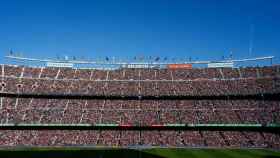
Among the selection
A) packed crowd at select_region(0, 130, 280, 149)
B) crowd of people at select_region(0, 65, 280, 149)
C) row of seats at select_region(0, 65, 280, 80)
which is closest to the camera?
packed crowd at select_region(0, 130, 280, 149)

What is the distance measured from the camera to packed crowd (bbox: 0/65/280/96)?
91.1 metres

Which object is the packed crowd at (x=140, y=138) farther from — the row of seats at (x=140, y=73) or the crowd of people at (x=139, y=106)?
the row of seats at (x=140, y=73)

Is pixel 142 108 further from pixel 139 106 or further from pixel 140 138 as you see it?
pixel 140 138

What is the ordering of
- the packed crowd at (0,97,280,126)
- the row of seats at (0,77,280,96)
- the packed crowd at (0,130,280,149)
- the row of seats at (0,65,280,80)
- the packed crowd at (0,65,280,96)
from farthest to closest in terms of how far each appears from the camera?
1. the row of seats at (0,65,280,80)
2. the packed crowd at (0,65,280,96)
3. the row of seats at (0,77,280,96)
4. the packed crowd at (0,97,280,126)
5. the packed crowd at (0,130,280,149)

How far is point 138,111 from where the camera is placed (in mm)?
86562

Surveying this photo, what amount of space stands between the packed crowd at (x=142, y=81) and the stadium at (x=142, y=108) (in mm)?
228

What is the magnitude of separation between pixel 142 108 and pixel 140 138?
1159 cm

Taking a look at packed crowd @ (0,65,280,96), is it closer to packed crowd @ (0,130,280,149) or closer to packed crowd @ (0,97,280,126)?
packed crowd @ (0,97,280,126)

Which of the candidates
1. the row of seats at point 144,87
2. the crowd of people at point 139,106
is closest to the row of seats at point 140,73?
the crowd of people at point 139,106

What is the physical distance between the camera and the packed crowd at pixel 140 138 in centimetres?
7446

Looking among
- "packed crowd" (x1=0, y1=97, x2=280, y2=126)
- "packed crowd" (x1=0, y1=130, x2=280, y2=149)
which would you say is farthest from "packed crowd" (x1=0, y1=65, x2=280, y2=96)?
"packed crowd" (x1=0, y1=130, x2=280, y2=149)

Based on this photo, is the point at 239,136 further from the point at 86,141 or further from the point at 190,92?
the point at 86,141

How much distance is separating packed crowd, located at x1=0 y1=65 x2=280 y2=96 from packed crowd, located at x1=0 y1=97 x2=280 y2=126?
2.51 metres

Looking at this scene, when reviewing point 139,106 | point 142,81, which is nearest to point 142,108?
point 139,106
